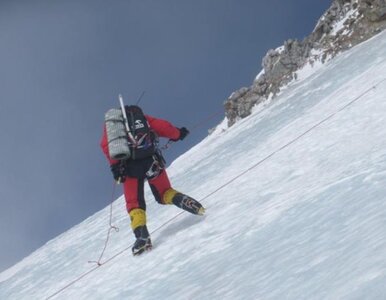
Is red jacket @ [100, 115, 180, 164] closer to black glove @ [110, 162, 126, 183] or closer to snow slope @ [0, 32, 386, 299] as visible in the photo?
black glove @ [110, 162, 126, 183]

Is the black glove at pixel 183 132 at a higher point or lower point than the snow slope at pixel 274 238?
higher

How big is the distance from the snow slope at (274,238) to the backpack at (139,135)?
3.65ft

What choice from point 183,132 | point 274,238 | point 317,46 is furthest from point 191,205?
point 317,46

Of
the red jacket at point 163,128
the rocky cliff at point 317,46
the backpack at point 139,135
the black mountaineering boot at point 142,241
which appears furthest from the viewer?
the rocky cliff at point 317,46

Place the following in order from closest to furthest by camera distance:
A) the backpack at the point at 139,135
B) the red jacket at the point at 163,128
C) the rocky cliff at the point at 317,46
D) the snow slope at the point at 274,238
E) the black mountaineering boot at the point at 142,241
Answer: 1. the snow slope at the point at 274,238
2. the black mountaineering boot at the point at 142,241
3. the backpack at the point at 139,135
4. the red jacket at the point at 163,128
5. the rocky cliff at the point at 317,46

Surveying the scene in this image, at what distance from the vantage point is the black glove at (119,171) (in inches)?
256

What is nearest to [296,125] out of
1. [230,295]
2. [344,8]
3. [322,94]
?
[322,94]

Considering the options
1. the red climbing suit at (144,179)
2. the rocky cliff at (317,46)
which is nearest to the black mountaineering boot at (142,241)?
the red climbing suit at (144,179)

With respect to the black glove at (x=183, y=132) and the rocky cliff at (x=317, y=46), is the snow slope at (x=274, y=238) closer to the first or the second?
the black glove at (x=183, y=132)

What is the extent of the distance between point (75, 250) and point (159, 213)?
212cm

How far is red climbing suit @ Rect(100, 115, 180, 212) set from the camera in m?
6.65

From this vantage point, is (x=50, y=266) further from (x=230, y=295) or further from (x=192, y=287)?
(x=230, y=295)

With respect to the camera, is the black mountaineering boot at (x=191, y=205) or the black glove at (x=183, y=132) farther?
the black glove at (x=183, y=132)

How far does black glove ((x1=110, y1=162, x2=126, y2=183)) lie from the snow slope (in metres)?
0.96
